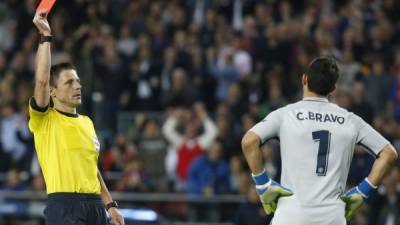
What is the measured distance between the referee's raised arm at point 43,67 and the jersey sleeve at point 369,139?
2.32m

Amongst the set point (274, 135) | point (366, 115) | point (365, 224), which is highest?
point (274, 135)

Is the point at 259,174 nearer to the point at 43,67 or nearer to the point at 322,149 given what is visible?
the point at 322,149

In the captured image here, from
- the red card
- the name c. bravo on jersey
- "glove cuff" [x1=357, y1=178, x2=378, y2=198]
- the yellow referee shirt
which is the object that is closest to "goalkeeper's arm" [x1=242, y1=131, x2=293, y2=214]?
the name c. bravo on jersey

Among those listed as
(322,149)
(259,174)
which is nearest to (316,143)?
(322,149)

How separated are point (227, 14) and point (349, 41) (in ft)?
13.0

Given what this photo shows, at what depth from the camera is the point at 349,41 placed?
1814 cm

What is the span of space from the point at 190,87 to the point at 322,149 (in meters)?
10.8

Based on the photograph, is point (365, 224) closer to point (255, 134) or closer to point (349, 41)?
point (349, 41)

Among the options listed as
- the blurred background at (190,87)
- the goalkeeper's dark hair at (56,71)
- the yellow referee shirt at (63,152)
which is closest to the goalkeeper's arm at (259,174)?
the yellow referee shirt at (63,152)

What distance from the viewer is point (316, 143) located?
758 centimetres

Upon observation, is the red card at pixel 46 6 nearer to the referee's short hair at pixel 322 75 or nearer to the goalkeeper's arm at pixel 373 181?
the referee's short hair at pixel 322 75

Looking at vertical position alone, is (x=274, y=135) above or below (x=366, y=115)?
above

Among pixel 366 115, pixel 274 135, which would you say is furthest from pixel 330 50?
pixel 274 135

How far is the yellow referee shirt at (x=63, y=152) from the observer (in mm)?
8094
